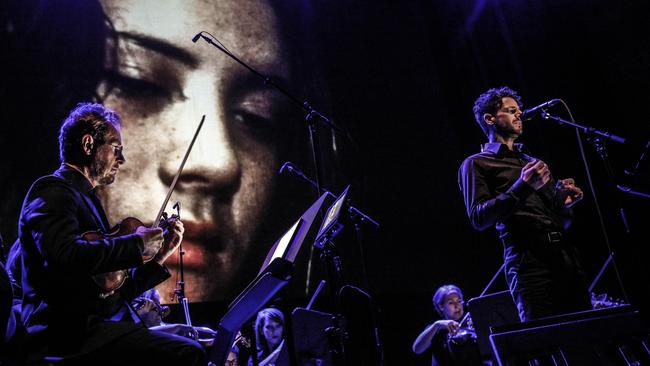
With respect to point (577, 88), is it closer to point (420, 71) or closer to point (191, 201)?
point (420, 71)

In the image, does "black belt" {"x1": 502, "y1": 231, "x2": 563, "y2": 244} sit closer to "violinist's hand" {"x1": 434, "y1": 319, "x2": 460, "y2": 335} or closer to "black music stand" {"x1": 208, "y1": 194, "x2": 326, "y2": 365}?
"black music stand" {"x1": 208, "y1": 194, "x2": 326, "y2": 365}

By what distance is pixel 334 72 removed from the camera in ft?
19.6

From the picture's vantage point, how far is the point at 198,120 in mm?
5348

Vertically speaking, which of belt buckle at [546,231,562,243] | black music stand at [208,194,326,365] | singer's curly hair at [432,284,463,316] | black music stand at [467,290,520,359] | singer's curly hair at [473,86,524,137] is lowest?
singer's curly hair at [432,284,463,316]

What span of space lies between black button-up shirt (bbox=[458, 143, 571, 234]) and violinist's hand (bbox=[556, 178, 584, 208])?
30 mm

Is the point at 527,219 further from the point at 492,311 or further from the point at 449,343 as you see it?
the point at 449,343

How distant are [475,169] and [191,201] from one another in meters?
3.15

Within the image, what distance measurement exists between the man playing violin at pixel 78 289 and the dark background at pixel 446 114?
3179 mm

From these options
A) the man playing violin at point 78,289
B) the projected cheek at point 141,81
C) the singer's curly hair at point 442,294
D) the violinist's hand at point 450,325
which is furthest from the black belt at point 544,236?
the projected cheek at point 141,81

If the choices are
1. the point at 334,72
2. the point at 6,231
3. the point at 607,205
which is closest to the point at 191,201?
the point at 6,231

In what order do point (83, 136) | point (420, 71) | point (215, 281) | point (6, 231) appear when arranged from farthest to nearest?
point (420, 71)
point (215, 281)
point (6, 231)
point (83, 136)

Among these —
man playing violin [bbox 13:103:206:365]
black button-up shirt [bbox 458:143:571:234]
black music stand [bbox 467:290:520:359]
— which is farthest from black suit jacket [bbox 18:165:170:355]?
black music stand [bbox 467:290:520:359]

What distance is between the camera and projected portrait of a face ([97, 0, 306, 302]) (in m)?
4.98

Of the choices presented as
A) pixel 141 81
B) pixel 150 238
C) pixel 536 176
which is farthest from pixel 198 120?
pixel 536 176
